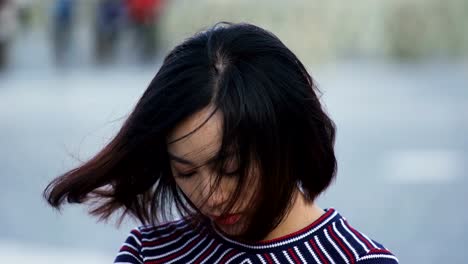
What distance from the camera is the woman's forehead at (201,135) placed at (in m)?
1.68

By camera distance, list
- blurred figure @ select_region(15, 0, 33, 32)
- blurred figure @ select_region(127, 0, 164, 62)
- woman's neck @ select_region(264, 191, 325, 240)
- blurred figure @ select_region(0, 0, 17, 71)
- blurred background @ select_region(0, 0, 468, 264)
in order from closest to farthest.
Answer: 1. woman's neck @ select_region(264, 191, 325, 240)
2. blurred background @ select_region(0, 0, 468, 264)
3. blurred figure @ select_region(0, 0, 17, 71)
4. blurred figure @ select_region(127, 0, 164, 62)
5. blurred figure @ select_region(15, 0, 33, 32)

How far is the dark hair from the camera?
1695 mm

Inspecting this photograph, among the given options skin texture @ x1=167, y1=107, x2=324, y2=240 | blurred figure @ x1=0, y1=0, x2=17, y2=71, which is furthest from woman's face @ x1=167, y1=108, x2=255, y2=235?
blurred figure @ x1=0, y1=0, x2=17, y2=71

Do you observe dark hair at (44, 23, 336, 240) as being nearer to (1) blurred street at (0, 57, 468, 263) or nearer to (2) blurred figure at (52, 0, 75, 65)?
(1) blurred street at (0, 57, 468, 263)

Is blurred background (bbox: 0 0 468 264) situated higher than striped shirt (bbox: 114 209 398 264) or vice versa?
striped shirt (bbox: 114 209 398 264)

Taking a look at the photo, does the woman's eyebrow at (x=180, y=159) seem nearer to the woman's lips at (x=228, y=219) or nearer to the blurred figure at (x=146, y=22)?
the woman's lips at (x=228, y=219)

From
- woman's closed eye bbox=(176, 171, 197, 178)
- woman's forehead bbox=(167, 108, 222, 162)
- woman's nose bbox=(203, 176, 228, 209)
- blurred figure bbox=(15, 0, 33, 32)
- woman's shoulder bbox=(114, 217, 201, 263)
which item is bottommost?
blurred figure bbox=(15, 0, 33, 32)

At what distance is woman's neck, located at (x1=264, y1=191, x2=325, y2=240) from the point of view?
1.78 meters

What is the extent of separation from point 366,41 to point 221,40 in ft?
48.8

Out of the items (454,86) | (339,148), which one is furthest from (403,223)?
(454,86)

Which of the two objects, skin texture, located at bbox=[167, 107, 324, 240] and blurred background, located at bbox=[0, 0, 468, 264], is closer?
skin texture, located at bbox=[167, 107, 324, 240]

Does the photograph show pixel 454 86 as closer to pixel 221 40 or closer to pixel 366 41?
pixel 366 41

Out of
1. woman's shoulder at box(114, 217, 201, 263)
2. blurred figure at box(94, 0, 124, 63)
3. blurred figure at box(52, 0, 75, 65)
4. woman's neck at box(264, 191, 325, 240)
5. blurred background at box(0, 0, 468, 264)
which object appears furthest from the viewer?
blurred figure at box(52, 0, 75, 65)

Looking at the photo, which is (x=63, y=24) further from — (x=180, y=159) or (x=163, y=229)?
(x=180, y=159)
